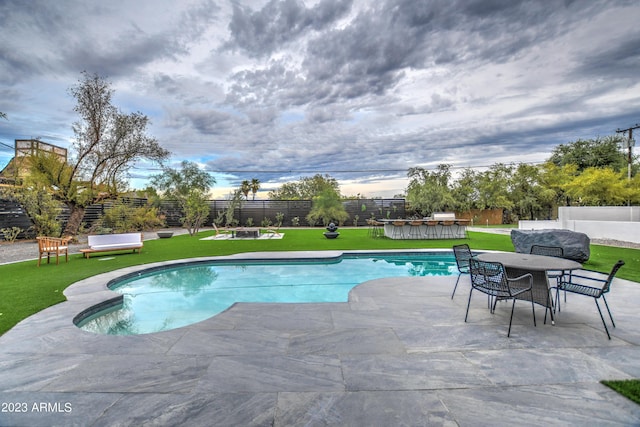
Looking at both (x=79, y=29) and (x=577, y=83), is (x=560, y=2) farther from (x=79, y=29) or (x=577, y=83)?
(x=79, y=29)

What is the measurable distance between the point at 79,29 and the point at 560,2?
10745 millimetres

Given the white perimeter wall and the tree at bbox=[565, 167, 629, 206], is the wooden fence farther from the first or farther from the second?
the tree at bbox=[565, 167, 629, 206]

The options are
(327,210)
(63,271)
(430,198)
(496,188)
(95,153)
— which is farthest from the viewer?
(496,188)

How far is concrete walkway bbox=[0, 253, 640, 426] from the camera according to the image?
69.0 inches

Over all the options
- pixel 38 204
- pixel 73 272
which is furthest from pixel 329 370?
pixel 38 204

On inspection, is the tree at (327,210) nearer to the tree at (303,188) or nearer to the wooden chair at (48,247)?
the tree at (303,188)

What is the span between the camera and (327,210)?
19.2 meters

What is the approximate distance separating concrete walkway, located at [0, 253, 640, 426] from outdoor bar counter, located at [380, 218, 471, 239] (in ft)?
28.5

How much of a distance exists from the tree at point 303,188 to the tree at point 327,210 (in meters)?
10.3

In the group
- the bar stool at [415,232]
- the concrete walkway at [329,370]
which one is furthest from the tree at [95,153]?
the bar stool at [415,232]

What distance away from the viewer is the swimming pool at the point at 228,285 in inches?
160

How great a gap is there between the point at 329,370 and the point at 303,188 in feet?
97.7

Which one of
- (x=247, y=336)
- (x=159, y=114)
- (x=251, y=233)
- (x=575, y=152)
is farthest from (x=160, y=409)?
(x=575, y=152)

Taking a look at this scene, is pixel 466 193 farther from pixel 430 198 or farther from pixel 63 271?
pixel 63 271
